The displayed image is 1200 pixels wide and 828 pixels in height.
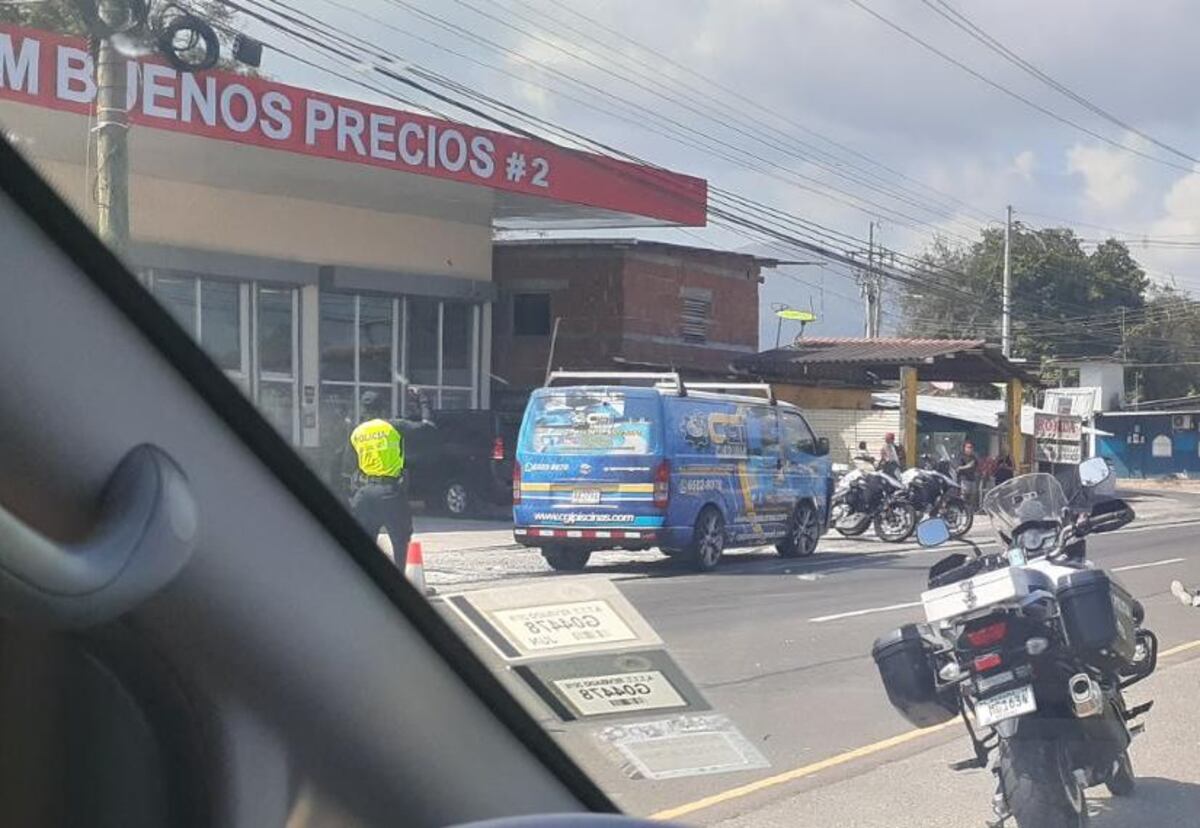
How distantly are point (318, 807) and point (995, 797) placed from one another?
2.72 metres

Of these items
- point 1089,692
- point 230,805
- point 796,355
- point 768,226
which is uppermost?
point 768,226

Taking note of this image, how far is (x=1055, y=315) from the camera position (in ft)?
14.2

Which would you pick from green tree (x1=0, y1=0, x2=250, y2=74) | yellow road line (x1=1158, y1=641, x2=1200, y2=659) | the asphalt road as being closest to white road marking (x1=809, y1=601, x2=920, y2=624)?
the asphalt road

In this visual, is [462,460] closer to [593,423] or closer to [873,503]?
[593,423]

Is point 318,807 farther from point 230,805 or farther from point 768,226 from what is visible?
point 768,226

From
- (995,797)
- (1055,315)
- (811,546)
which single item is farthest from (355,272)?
(811,546)

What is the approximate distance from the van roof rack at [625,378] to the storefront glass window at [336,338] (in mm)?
821

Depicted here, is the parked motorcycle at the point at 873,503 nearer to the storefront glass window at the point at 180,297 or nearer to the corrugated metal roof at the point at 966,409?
the corrugated metal roof at the point at 966,409

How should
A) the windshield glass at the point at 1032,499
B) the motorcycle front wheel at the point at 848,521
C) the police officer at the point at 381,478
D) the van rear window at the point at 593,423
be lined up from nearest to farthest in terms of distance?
the police officer at the point at 381,478
the van rear window at the point at 593,423
the windshield glass at the point at 1032,499
the motorcycle front wheel at the point at 848,521

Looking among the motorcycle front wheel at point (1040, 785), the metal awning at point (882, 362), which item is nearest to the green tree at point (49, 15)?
the metal awning at point (882, 362)

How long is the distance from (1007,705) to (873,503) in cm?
97

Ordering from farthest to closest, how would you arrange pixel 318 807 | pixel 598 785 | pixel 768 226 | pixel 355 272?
pixel 768 226 → pixel 355 272 → pixel 598 785 → pixel 318 807

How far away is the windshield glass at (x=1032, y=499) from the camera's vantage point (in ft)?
15.7

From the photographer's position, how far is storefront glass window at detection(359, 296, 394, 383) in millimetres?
3246
